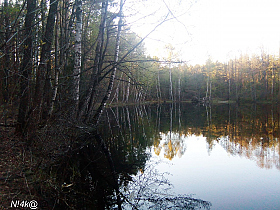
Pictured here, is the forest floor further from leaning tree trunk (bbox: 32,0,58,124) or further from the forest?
leaning tree trunk (bbox: 32,0,58,124)

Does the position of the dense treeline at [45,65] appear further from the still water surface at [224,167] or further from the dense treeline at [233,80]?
the dense treeline at [233,80]

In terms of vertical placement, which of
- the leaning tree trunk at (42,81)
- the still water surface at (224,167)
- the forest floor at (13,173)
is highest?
the leaning tree trunk at (42,81)

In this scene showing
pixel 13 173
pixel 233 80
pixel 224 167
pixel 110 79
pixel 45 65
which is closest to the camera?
pixel 13 173

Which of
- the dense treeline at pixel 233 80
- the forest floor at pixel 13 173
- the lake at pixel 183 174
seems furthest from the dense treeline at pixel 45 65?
the dense treeline at pixel 233 80

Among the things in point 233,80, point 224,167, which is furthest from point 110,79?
point 233,80

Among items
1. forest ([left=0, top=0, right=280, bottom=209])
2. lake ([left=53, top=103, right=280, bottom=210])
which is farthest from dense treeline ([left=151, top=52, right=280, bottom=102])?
lake ([left=53, top=103, right=280, bottom=210])

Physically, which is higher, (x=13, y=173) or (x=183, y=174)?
(x=13, y=173)

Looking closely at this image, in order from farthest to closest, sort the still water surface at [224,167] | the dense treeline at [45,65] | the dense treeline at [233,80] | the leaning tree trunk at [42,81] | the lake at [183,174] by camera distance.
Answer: the dense treeline at [233,80] → the leaning tree trunk at [42,81] → the still water surface at [224,167] → the lake at [183,174] → the dense treeline at [45,65]

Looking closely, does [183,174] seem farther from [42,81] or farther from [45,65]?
[45,65]

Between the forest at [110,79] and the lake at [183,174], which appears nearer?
the lake at [183,174]

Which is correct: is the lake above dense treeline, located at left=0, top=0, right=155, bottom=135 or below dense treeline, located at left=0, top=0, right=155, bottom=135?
below

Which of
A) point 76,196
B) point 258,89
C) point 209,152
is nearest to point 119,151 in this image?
point 209,152

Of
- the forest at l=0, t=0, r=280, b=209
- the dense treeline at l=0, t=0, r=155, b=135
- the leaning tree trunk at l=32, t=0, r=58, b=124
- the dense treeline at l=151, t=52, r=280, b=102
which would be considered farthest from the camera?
the dense treeline at l=151, t=52, r=280, b=102

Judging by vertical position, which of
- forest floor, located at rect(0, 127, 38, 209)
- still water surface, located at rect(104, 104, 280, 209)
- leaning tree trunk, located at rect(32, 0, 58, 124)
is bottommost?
still water surface, located at rect(104, 104, 280, 209)
